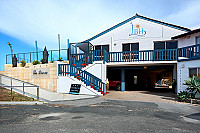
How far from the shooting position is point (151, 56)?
13.8 m

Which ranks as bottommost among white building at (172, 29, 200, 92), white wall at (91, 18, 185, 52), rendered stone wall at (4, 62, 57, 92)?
rendered stone wall at (4, 62, 57, 92)

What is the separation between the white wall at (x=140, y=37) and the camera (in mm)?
14791

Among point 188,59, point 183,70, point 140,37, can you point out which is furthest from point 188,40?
point 140,37

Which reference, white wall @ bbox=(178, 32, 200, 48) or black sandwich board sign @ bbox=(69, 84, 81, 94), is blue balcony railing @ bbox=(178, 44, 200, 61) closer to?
white wall @ bbox=(178, 32, 200, 48)

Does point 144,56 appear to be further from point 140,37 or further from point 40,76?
point 40,76

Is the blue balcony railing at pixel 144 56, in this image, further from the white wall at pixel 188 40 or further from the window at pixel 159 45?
the white wall at pixel 188 40

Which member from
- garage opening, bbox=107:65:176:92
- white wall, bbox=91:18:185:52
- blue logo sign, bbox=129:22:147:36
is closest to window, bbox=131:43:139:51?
white wall, bbox=91:18:185:52

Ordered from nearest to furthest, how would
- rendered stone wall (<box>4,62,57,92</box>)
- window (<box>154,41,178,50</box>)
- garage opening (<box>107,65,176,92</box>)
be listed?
1. rendered stone wall (<box>4,62,57,92</box>)
2. window (<box>154,41,178,50</box>)
3. garage opening (<box>107,65,176,92</box>)

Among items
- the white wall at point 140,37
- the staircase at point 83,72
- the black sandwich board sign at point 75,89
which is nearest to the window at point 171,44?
the white wall at point 140,37

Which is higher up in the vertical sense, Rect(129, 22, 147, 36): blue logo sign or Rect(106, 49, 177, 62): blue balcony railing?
Rect(129, 22, 147, 36): blue logo sign

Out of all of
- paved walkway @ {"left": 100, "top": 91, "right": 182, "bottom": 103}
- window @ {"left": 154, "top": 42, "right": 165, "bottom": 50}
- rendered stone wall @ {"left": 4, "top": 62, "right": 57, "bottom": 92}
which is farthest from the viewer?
window @ {"left": 154, "top": 42, "right": 165, "bottom": 50}

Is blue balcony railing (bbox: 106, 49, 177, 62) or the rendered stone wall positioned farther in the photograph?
blue balcony railing (bbox: 106, 49, 177, 62)

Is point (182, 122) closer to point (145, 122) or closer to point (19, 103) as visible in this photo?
point (145, 122)

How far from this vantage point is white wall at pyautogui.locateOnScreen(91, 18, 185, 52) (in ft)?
48.5
